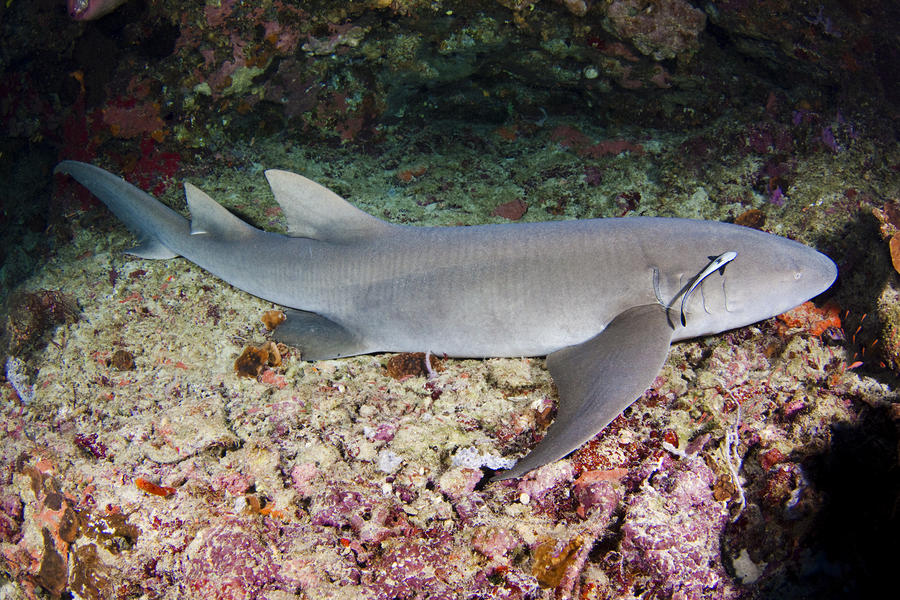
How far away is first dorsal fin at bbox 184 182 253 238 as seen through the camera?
10.9 ft

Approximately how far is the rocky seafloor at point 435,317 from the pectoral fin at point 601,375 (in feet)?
0.57

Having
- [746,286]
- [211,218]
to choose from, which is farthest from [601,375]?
[211,218]

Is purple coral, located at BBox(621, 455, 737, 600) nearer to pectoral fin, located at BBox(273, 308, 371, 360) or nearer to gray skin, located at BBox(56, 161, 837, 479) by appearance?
gray skin, located at BBox(56, 161, 837, 479)

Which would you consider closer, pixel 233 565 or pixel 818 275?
pixel 233 565

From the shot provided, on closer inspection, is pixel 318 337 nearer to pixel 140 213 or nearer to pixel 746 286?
pixel 140 213

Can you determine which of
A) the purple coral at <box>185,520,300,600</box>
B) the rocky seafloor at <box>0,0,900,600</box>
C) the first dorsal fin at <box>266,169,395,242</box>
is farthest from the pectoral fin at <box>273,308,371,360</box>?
the purple coral at <box>185,520,300,600</box>

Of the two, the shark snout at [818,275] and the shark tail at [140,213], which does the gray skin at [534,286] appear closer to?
the shark snout at [818,275]

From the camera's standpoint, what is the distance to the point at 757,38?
4.12 meters

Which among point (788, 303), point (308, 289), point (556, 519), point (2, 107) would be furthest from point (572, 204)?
point (2, 107)

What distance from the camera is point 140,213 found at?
3.72m

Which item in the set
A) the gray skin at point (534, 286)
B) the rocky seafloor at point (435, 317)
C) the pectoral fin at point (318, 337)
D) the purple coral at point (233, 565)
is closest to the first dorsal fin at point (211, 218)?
the gray skin at point (534, 286)

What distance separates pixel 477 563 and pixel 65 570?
185cm

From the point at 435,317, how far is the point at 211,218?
Answer: 6.33ft

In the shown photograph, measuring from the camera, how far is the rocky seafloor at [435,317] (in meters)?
1.85
